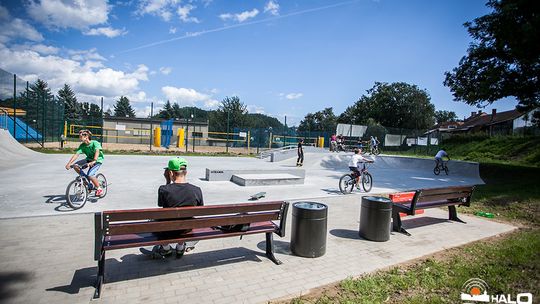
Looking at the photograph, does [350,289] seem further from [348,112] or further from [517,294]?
[348,112]

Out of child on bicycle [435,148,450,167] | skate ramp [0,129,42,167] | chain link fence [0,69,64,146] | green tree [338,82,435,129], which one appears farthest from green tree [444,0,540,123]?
green tree [338,82,435,129]

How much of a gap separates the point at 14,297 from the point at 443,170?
21.4m

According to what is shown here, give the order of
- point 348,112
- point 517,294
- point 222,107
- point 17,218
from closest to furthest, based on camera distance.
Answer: point 517,294 → point 17,218 → point 222,107 → point 348,112

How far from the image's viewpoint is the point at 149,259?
14.3 ft

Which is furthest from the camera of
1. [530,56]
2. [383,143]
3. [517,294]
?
[383,143]

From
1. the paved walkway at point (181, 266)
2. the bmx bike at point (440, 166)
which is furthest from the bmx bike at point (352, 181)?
the bmx bike at point (440, 166)

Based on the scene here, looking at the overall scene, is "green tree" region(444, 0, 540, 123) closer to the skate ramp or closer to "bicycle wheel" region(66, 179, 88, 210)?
"bicycle wheel" region(66, 179, 88, 210)

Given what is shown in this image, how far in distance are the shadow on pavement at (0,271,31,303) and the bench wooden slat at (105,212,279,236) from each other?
1.08m

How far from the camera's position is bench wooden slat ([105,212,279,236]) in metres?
3.49

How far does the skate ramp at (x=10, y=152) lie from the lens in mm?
13250

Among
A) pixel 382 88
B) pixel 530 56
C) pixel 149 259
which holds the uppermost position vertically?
pixel 382 88

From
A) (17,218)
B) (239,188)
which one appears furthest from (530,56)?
(17,218)

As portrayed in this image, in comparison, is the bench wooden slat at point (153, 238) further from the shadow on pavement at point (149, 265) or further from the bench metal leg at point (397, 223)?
the bench metal leg at point (397, 223)

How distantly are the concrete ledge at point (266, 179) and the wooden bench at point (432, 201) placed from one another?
5349mm
